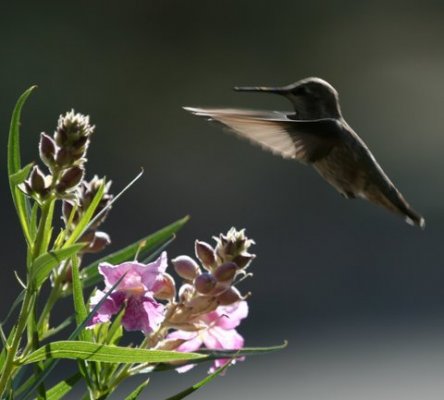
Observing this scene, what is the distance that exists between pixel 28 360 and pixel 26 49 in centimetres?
811

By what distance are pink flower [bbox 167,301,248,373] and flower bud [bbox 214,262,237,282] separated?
8 centimetres

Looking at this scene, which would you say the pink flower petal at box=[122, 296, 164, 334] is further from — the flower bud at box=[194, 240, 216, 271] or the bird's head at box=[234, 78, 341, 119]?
the bird's head at box=[234, 78, 341, 119]

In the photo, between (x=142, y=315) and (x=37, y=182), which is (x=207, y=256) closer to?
(x=142, y=315)

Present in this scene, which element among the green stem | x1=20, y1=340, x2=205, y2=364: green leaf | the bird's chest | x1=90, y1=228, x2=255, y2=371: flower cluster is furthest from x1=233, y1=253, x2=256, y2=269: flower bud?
the bird's chest

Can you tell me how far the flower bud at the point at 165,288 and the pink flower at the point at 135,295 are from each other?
0.06 feet

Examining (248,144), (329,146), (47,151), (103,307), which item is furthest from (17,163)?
(248,144)

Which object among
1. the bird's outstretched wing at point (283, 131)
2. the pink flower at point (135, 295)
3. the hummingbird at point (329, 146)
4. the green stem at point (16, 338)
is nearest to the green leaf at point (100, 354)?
the green stem at point (16, 338)

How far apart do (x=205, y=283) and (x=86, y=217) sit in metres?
0.18

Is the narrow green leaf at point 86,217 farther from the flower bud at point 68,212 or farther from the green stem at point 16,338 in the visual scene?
the green stem at point 16,338

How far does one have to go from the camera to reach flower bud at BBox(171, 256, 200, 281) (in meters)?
1.46

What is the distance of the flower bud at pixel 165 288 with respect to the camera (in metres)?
1.42

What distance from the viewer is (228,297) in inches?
55.3

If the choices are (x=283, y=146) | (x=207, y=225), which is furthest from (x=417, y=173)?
(x=283, y=146)

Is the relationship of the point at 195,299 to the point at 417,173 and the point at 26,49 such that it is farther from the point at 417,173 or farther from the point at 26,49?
the point at 26,49
